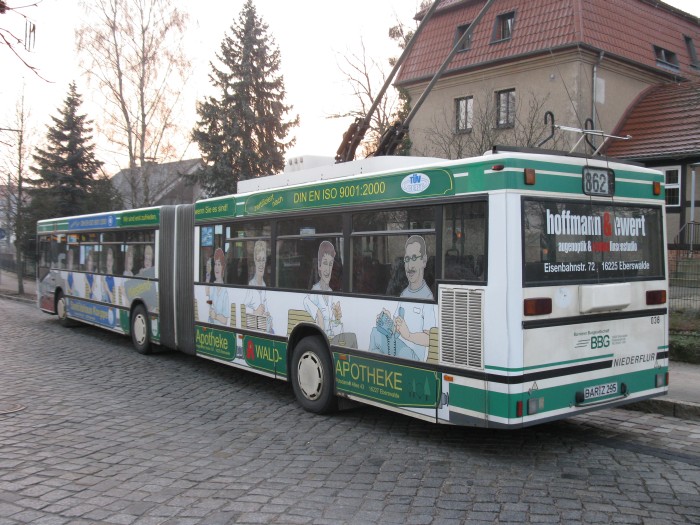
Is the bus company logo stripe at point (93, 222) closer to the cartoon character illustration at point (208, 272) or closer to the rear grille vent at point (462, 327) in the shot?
the cartoon character illustration at point (208, 272)

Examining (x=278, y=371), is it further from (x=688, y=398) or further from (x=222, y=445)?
(x=688, y=398)

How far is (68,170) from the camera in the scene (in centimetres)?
3161

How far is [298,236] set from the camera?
8.16m

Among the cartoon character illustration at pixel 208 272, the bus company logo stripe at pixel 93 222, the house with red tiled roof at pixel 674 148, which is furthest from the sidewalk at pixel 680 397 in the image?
the house with red tiled roof at pixel 674 148

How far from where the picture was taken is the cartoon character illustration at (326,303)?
293 inches

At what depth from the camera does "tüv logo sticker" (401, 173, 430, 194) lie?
6.28 meters

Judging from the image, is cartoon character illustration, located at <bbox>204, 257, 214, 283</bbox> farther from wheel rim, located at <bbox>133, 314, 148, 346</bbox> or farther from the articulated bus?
wheel rim, located at <bbox>133, 314, 148, 346</bbox>

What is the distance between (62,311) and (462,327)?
1346 centimetres

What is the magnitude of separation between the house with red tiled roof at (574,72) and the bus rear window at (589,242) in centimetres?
1337

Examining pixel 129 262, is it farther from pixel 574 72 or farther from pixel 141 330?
pixel 574 72

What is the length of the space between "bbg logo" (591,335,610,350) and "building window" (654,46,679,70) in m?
24.0

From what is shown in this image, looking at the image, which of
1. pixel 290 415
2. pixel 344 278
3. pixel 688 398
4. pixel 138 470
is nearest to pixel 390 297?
pixel 344 278

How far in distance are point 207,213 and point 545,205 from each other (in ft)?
20.1

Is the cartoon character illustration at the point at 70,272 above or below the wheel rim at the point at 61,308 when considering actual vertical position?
above
